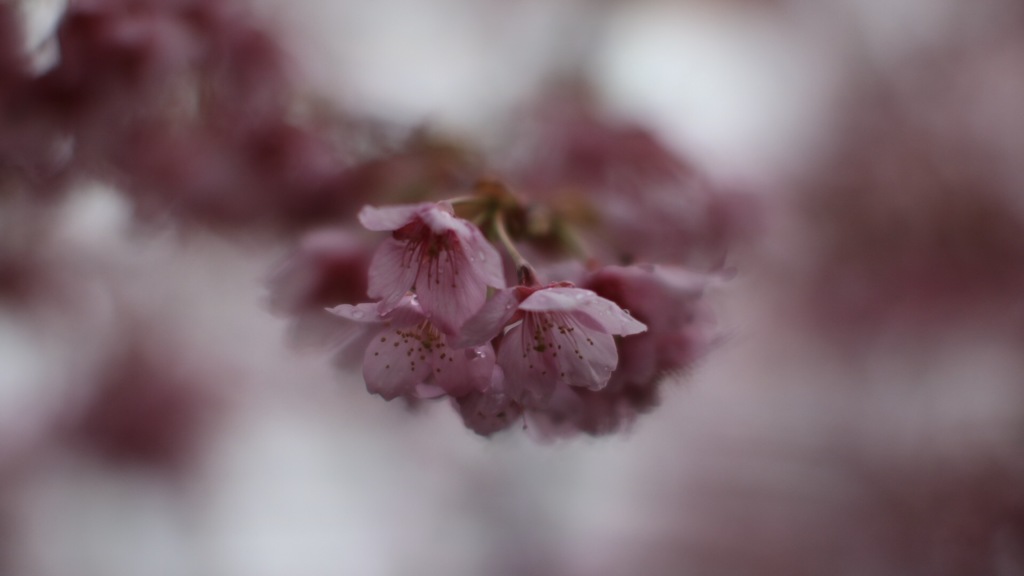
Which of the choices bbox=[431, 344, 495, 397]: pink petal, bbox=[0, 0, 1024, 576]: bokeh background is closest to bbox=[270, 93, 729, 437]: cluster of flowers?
bbox=[431, 344, 495, 397]: pink petal

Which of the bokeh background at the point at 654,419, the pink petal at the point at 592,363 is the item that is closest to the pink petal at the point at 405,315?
the pink petal at the point at 592,363

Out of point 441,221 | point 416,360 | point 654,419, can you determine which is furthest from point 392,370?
point 654,419

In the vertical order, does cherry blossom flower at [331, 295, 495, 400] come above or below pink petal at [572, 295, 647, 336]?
below

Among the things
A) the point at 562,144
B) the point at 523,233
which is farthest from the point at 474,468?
the point at 523,233

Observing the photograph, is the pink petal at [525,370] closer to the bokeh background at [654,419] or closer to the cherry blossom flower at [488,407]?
the cherry blossom flower at [488,407]

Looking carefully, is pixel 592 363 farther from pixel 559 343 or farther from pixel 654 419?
pixel 654 419

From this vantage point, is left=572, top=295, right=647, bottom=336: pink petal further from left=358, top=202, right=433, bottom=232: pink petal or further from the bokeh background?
the bokeh background
